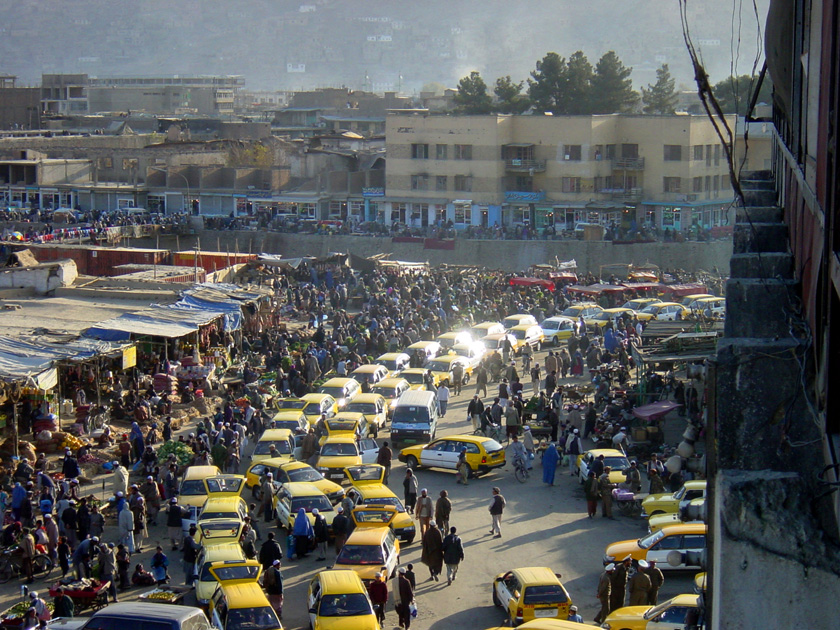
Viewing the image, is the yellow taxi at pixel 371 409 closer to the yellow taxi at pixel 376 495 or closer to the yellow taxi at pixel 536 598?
the yellow taxi at pixel 376 495

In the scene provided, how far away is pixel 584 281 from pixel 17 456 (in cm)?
2645

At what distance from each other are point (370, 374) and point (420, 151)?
34283 mm

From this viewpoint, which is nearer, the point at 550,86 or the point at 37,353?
the point at 37,353

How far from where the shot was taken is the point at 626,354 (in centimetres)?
2858

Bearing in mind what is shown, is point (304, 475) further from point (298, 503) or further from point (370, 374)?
point (370, 374)

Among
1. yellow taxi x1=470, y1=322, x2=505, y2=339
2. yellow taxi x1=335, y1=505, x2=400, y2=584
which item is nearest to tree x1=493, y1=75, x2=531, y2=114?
yellow taxi x1=470, y1=322, x2=505, y2=339

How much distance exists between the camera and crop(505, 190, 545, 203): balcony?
5703cm

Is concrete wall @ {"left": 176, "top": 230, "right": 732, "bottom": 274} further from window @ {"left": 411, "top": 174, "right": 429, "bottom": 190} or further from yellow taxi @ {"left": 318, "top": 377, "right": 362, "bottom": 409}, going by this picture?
yellow taxi @ {"left": 318, "top": 377, "right": 362, "bottom": 409}

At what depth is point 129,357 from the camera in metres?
24.8

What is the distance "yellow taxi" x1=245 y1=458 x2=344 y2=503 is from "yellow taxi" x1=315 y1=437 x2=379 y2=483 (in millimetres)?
536

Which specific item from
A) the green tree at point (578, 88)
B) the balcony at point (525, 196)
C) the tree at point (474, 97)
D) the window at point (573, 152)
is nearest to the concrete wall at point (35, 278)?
the balcony at point (525, 196)

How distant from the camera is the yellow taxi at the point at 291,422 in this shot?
876 inches

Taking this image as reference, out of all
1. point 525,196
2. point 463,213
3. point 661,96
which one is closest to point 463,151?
point 463,213

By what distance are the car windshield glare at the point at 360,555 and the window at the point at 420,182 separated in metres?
45.6
